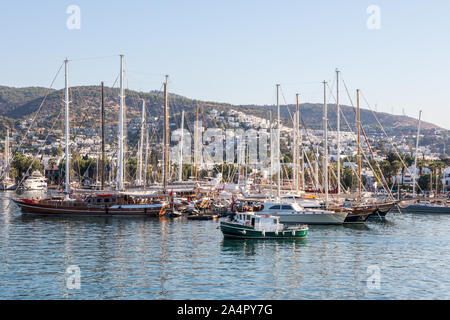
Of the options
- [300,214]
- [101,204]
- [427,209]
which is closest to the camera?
[300,214]

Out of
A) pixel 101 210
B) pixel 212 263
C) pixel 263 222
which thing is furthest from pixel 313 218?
pixel 101 210

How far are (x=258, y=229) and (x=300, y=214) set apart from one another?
47.7 ft

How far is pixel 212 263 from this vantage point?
131ft

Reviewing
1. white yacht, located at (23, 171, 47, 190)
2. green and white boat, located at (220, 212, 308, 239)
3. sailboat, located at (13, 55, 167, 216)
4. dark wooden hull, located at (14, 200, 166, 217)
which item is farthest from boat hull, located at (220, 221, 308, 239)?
white yacht, located at (23, 171, 47, 190)

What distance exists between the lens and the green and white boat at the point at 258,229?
50594 millimetres

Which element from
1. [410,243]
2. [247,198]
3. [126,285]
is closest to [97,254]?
[126,285]

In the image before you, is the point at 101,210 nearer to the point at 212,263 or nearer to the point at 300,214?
the point at 300,214

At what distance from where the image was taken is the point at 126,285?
32.9 meters

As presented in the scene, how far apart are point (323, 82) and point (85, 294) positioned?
47595 mm

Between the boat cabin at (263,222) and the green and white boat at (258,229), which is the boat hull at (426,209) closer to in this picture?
the green and white boat at (258,229)

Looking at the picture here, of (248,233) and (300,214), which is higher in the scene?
(300,214)

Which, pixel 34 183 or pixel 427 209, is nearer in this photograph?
pixel 427 209

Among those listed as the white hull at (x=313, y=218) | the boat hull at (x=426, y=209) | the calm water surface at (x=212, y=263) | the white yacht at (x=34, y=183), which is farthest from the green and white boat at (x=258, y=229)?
the white yacht at (x=34, y=183)
